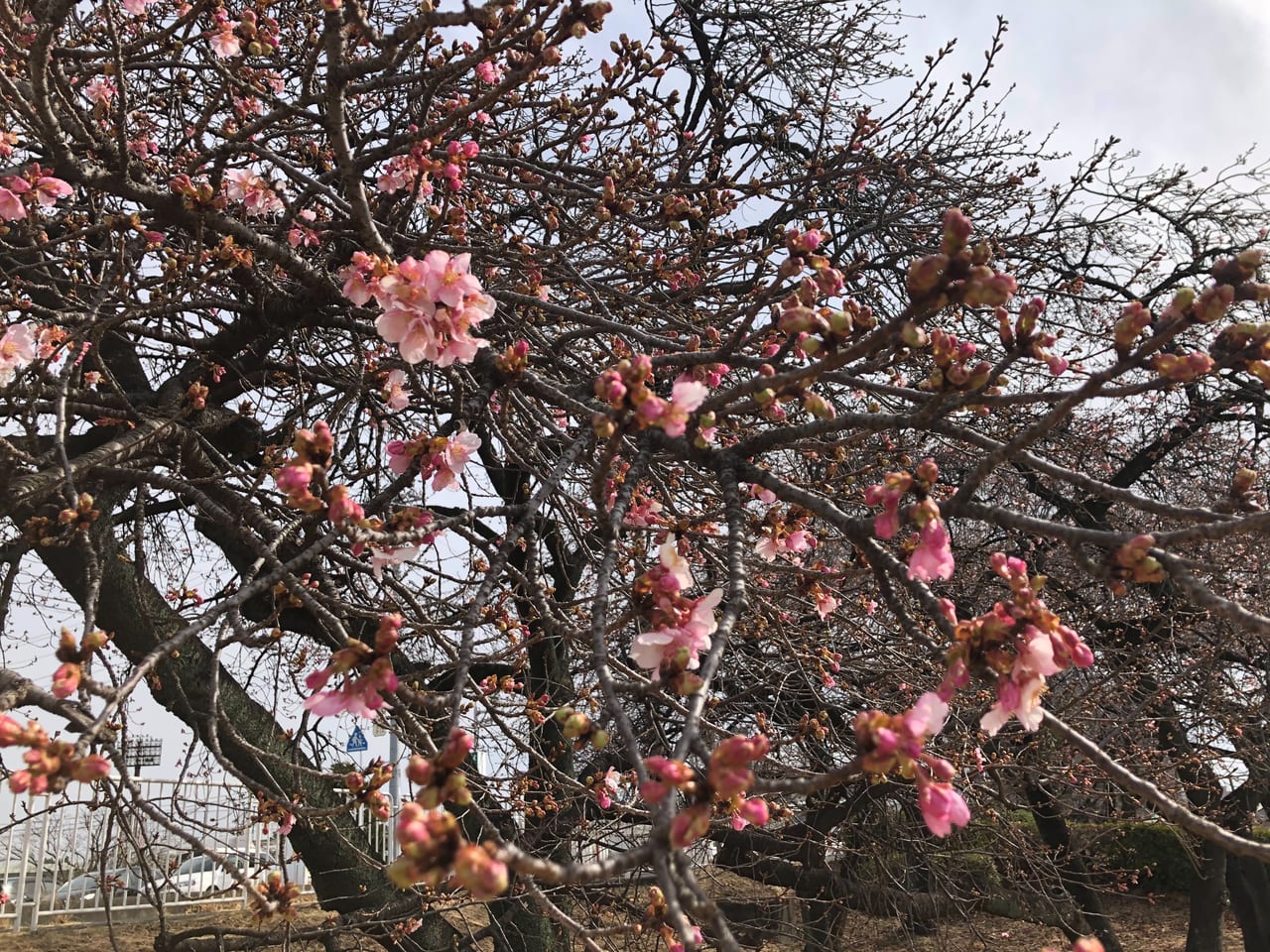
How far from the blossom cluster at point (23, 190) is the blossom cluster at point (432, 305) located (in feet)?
4.36

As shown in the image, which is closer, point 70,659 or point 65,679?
point 65,679

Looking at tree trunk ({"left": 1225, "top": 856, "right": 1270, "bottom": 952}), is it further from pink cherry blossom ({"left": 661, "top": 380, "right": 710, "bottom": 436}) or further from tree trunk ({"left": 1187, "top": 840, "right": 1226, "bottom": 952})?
pink cherry blossom ({"left": 661, "top": 380, "right": 710, "bottom": 436})

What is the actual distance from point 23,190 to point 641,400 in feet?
6.85

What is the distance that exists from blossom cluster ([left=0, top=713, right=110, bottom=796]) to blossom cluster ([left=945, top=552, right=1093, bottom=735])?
1073 millimetres

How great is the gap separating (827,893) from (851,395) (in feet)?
12.0

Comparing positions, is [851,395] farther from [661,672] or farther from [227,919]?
[227,919]

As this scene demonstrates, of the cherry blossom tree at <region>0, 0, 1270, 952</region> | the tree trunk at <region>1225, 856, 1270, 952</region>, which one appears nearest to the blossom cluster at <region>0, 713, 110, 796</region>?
the cherry blossom tree at <region>0, 0, 1270, 952</region>

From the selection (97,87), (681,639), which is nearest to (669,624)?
(681,639)

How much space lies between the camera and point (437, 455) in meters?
1.72

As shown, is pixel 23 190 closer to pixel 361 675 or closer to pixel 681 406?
pixel 361 675

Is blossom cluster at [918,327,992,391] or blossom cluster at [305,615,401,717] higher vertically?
blossom cluster at [918,327,992,391]

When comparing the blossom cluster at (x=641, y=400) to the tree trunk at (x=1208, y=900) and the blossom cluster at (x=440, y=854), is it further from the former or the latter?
the tree trunk at (x=1208, y=900)

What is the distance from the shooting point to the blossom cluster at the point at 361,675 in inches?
45.2

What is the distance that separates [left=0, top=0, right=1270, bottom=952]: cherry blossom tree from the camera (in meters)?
1.16
